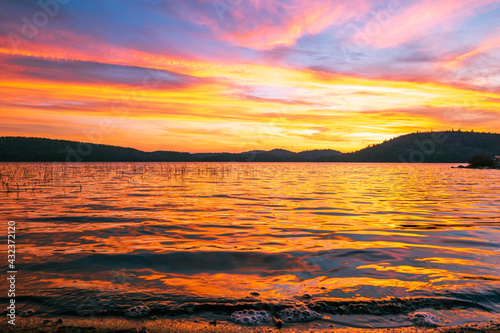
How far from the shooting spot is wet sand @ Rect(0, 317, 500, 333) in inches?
209

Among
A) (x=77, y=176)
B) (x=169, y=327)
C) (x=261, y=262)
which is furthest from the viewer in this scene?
(x=77, y=176)

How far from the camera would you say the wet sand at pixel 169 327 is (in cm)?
532

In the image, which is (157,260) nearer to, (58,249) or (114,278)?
(114,278)

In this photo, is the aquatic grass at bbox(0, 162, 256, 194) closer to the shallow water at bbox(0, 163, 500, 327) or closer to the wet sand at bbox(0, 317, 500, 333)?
the shallow water at bbox(0, 163, 500, 327)

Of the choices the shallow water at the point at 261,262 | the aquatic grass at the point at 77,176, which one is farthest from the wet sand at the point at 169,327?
the aquatic grass at the point at 77,176

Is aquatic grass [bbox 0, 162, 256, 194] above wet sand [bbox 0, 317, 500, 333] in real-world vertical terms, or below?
above

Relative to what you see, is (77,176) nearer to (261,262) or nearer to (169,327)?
(261,262)

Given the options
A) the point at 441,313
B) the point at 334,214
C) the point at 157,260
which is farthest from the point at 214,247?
the point at 334,214

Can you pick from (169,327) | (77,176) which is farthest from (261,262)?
(77,176)

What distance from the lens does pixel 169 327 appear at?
215 inches

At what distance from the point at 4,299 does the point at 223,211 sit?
12206 mm

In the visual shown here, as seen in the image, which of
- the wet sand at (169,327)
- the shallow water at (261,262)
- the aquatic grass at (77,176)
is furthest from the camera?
the aquatic grass at (77,176)

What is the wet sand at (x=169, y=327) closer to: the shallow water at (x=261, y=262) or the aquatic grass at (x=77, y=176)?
the shallow water at (x=261, y=262)

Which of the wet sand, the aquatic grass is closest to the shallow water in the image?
the wet sand
